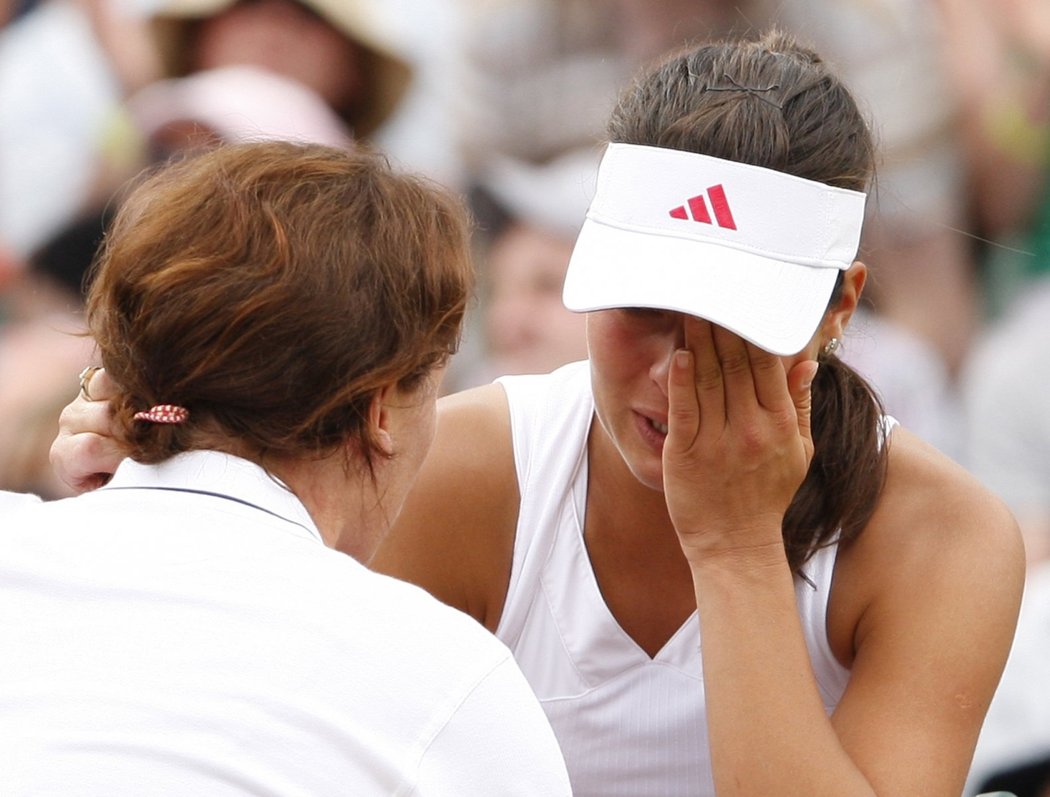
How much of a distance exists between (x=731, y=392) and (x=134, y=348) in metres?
0.74

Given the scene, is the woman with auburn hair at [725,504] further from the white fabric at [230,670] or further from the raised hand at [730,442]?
the white fabric at [230,670]

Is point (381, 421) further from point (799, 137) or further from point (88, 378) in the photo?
point (799, 137)

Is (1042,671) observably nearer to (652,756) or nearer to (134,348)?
(652,756)

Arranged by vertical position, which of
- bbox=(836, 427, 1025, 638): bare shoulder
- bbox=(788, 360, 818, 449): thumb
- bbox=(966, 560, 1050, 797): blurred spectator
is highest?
bbox=(788, 360, 818, 449): thumb

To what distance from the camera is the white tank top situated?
2.01 metres

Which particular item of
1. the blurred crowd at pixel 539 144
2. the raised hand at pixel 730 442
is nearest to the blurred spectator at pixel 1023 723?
the blurred crowd at pixel 539 144

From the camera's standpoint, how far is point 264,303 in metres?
1.30

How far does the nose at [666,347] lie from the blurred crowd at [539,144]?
1.85 metres

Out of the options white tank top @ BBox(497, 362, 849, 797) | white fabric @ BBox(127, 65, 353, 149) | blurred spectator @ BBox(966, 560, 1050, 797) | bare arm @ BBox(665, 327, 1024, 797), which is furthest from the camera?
white fabric @ BBox(127, 65, 353, 149)

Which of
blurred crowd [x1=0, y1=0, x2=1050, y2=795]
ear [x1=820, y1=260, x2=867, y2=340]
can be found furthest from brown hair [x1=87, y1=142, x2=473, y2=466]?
blurred crowd [x1=0, y1=0, x2=1050, y2=795]

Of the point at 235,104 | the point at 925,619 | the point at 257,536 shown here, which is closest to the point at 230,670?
the point at 257,536

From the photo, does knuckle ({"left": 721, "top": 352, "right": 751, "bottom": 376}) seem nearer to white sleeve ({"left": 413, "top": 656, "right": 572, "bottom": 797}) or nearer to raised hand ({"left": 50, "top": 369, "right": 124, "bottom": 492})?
white sleeve ({"left": 413, "top": 656, "right": 572, "bottom": 797})

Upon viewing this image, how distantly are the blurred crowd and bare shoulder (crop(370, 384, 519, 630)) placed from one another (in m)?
1.73

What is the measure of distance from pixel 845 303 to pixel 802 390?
195mm
